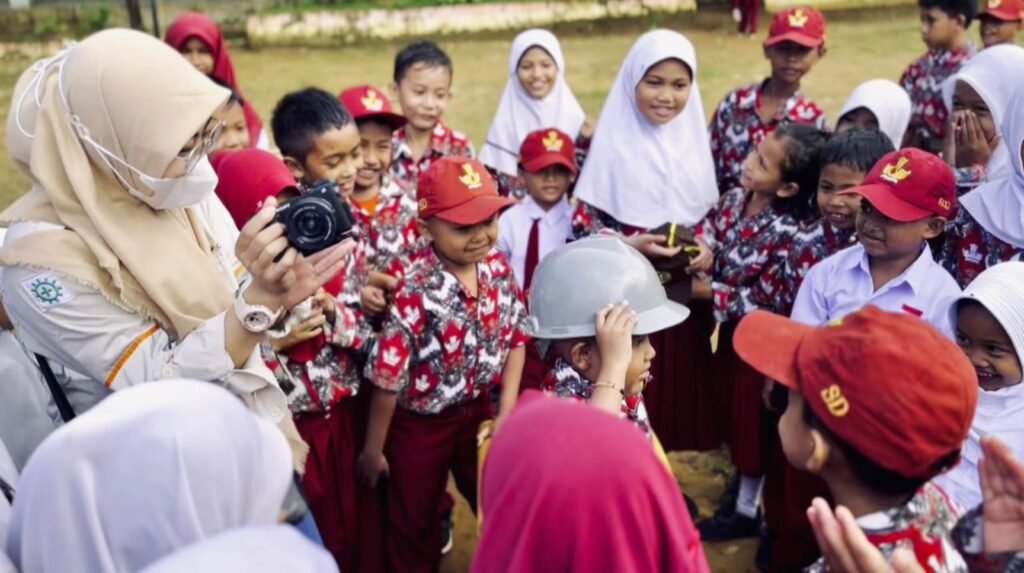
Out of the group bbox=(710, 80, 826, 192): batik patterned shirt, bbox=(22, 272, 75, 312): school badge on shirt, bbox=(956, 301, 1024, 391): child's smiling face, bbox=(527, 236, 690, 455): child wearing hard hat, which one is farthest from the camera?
bbox=(710, 80, 826, 192): batik patterned shirt

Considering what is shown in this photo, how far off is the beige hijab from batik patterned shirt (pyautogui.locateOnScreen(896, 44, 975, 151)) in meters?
4.41

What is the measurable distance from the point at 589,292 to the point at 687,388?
1.87m

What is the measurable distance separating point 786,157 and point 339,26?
33.0ft

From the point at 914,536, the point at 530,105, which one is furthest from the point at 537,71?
the point at 914,536

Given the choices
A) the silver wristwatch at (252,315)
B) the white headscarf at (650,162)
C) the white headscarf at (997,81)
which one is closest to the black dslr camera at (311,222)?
the silver wristwatch at (252,315)

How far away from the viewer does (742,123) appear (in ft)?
14.0

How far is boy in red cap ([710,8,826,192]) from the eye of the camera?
418cm

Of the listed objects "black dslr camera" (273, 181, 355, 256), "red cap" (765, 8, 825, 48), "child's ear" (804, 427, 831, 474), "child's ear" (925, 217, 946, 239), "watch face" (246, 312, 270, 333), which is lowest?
"child's ear" (804, 427, 831, 474)

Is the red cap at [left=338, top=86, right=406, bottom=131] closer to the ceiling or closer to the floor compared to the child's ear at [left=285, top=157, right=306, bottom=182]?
closer to the ceiling

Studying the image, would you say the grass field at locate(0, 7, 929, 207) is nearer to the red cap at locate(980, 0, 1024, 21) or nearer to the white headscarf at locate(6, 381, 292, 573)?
the red cap at locate(980, 0, 1024, 21)

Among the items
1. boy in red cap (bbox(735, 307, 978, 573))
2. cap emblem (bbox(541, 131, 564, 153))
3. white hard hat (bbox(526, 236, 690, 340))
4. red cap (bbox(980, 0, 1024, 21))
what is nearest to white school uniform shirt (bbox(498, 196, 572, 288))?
cap emblem (bbox(541, 131, 564, 153))

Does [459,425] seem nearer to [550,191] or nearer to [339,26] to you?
[550,191]

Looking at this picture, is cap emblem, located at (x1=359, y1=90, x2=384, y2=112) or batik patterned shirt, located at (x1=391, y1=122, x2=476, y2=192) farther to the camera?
batik patterned shirt, located at (x1=391, y1=122, x2=476, y2=192)

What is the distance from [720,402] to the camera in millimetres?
4004
